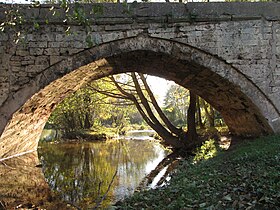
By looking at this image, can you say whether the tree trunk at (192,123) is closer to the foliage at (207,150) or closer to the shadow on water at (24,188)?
the foliage at (207,150)

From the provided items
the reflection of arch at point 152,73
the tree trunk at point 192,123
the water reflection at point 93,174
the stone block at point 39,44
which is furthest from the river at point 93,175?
the stone block at point 39,44

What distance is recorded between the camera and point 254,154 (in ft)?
14.7

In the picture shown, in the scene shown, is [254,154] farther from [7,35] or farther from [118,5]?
[7,35]

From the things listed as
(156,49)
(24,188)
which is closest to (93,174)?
(24,188)

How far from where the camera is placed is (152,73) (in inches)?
279

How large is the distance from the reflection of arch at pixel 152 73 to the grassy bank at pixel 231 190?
1.65 meters

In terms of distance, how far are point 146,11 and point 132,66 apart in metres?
1.45

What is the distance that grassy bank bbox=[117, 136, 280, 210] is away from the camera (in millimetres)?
2781

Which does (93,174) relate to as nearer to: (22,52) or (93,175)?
(93,175)

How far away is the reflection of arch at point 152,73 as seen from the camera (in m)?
5.23

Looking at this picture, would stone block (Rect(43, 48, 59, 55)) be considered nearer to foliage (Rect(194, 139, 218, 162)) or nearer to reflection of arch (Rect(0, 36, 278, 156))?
reflection of arch (Rect(0, 36, 278, 156))

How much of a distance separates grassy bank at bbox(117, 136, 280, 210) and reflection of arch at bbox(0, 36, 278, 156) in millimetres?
1652

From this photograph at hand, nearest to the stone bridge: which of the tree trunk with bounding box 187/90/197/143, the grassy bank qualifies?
the grassy bank

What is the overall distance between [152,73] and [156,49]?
1736 millimetres
